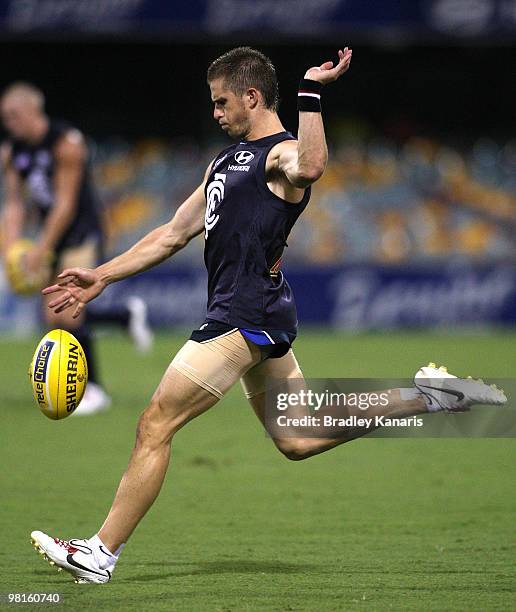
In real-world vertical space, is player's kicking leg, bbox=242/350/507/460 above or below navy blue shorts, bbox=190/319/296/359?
below

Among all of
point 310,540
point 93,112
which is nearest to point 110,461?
point 310,540

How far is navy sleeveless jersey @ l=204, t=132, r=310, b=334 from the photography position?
5.89 metres

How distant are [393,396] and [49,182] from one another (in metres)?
6.86

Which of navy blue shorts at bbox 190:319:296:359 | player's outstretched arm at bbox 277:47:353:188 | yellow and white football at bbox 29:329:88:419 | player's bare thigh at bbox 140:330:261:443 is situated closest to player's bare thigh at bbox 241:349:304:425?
navy blue shorts at bbox 190:319:296:359

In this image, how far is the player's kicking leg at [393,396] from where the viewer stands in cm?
610

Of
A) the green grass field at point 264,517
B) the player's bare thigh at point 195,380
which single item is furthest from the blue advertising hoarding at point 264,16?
the player's bare thigh at point 195,380

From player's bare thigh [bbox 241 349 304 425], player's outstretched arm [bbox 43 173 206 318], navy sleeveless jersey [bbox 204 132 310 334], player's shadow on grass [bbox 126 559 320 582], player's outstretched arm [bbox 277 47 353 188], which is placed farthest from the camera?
player's bare thigh [bbox 241 349 304 425]

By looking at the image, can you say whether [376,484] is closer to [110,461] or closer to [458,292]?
[110,461]

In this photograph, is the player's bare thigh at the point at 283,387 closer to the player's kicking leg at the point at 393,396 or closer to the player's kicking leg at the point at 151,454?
the player's kicking leg at the point at 393,396

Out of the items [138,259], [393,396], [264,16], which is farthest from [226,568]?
[264,16]

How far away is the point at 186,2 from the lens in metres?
20.1

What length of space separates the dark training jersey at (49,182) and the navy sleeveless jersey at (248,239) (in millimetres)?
6271

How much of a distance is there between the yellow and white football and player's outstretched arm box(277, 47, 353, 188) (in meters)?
1.53

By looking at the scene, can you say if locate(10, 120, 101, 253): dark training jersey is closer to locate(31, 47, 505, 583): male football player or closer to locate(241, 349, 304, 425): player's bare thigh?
locate(31, 47, 505, 583): male football player
